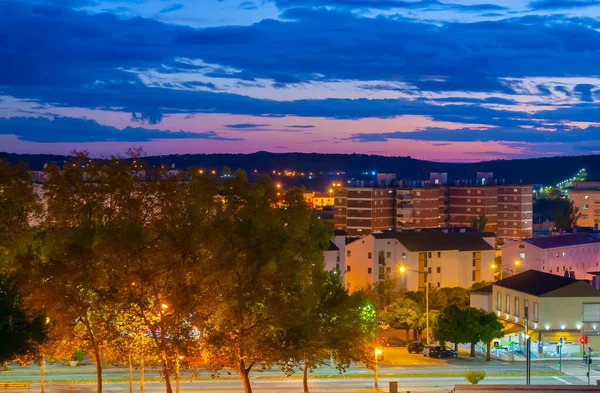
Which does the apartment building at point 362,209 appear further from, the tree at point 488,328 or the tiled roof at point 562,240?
the tree at point 488,328

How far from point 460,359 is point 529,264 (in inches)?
1449

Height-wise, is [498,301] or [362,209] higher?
[362,209]

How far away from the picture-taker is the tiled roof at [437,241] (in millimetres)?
86312

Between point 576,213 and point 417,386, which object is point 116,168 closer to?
point 417,386

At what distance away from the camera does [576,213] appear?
16625 cm

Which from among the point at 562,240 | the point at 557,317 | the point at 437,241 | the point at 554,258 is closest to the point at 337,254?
the point at 437,241

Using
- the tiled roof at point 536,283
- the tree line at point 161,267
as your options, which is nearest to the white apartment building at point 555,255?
the tiled roof at point 536,283

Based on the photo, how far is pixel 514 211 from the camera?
148m

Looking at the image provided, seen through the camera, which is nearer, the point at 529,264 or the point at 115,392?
the point at 115,392

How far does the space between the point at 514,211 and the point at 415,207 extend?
2195 cm

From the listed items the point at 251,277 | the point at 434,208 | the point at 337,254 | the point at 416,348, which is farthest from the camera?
the point at 434,208

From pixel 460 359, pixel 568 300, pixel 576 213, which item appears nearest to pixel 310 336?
pixel 460 359

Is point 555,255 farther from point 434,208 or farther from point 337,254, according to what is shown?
point 434,208

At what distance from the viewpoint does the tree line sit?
115 ft
